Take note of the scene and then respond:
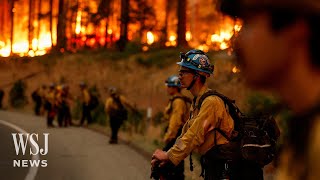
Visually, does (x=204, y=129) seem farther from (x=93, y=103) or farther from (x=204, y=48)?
(x=204, y=48)

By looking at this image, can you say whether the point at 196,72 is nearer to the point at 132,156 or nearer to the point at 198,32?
the point at 132,156

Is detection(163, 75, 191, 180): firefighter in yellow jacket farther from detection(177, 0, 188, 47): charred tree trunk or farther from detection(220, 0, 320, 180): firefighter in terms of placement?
detection(177, 0, 188, 47): charred tree trunk

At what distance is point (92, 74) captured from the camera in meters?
43.6

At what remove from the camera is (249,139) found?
493cm

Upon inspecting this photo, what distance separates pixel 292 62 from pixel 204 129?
3.14 metres

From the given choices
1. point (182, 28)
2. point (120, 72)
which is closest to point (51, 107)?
point (120, 72)

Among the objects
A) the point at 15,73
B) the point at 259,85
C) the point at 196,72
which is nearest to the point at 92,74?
the point at 15,73

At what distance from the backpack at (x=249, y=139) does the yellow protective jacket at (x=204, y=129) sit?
0.05 m

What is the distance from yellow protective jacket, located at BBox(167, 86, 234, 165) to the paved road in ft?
24.4

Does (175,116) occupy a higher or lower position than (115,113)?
higher

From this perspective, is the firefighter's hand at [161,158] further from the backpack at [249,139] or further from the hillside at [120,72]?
the hillside at [120,72]

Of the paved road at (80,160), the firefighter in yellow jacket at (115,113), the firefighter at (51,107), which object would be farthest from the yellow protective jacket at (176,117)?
the firefighter at (51,107)

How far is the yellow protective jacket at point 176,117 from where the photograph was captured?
8555 mm

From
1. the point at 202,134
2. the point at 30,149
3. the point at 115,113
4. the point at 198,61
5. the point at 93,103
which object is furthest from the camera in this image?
the point at 93,103
